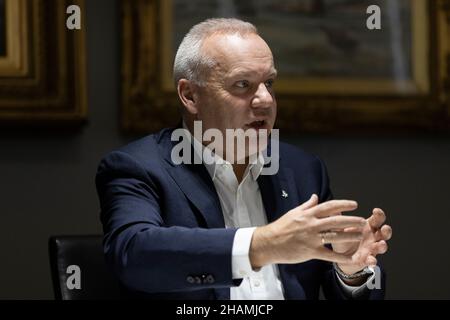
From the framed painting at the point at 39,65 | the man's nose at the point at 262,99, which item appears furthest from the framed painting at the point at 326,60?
the man's nose at the point at 262,99

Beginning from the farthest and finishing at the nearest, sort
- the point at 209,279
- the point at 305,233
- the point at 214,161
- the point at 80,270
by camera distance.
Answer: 1. the point at 80,270
2. the point at 214,161
3. the point at 209,279
4. the point at 305,233

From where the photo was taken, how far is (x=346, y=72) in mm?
3133

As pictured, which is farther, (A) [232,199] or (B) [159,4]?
(B) [159,4]

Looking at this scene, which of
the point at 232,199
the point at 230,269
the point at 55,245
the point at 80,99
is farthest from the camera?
the point at 80,99

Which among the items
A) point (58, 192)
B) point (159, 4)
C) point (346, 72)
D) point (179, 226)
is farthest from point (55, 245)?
point (346, 72)

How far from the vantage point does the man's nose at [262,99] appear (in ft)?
6.83

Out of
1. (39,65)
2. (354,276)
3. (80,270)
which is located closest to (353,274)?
(354,276)

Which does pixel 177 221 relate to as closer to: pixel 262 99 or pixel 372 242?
pixel 262 99

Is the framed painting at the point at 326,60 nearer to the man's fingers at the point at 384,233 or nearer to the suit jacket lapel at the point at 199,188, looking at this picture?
the suit jacket lapel at the point at 199,188

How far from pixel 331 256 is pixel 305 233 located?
0.38 ft

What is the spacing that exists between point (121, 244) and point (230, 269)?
10.4 inches

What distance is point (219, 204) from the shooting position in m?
2.12

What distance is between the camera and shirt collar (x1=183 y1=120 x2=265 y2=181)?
7.15ft
